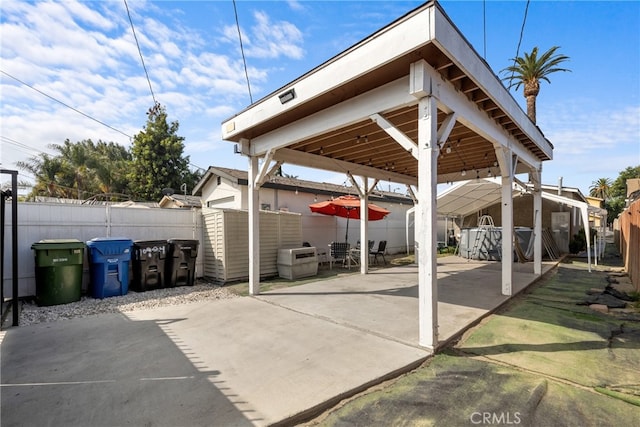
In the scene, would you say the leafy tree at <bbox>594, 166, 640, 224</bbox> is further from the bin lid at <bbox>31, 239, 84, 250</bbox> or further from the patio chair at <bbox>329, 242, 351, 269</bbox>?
the bin lid at <bbox>31, 239, 84, 250</bbox>

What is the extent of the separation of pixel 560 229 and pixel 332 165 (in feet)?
40.4

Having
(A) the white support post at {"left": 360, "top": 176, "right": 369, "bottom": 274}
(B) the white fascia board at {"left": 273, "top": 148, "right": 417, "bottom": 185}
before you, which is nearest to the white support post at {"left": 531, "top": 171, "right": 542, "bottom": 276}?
(B) the white fascia board at {"left": 273, "top": 148, "right": 417, "bottom": 185}

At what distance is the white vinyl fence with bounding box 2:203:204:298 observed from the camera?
531 centimetres

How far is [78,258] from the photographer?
5254 mm

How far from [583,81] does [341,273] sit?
7403 mm

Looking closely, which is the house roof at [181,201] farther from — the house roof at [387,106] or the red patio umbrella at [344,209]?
the house roof at [387,106]

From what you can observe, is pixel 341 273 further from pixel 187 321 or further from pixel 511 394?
pixel 511 394

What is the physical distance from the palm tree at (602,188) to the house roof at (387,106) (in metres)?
48.5

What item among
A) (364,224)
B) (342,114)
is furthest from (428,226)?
(364,224)

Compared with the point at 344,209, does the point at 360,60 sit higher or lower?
higher

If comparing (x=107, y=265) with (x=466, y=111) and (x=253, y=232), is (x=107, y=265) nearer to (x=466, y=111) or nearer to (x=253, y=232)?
(x=253, y=232)

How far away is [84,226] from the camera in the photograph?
19.6ft

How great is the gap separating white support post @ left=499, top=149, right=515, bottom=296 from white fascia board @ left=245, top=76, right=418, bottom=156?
3313mm

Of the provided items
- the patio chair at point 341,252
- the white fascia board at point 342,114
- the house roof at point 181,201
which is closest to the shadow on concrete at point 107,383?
the white fascia board at point 342,114
